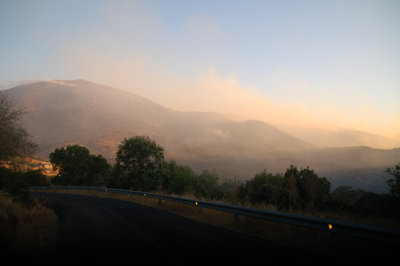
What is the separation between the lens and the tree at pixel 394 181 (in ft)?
54.0

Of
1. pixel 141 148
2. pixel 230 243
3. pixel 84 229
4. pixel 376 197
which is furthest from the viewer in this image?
pixel 141 148

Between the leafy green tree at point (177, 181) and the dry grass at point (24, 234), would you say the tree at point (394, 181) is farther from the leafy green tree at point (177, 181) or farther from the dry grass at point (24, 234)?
the dry grass at point (24, 234)

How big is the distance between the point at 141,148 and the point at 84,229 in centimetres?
2703

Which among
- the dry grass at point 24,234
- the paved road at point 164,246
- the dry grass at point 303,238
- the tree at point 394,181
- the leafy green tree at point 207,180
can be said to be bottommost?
the dry grass at point 24,234

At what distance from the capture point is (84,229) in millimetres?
9438

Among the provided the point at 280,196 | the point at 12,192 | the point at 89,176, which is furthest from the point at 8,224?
the point at 89,176

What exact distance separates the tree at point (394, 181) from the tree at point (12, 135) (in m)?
21.8

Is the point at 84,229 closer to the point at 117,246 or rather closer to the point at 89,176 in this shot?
the point at 117,246

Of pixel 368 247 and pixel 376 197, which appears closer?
pixel 368 247

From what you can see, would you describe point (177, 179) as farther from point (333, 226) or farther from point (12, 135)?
point (333, 226)

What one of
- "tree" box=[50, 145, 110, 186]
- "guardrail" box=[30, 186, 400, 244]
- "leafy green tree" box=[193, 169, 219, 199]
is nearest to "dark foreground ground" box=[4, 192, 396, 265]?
"guardrail" box=[30, 186, 400, 244]

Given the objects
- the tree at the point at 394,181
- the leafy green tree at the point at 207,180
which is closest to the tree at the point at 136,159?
the leafy green tree at the point at 207,180

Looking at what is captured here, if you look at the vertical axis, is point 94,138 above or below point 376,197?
above

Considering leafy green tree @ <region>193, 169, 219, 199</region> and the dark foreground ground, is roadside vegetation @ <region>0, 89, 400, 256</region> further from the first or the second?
the dark foreground ground
